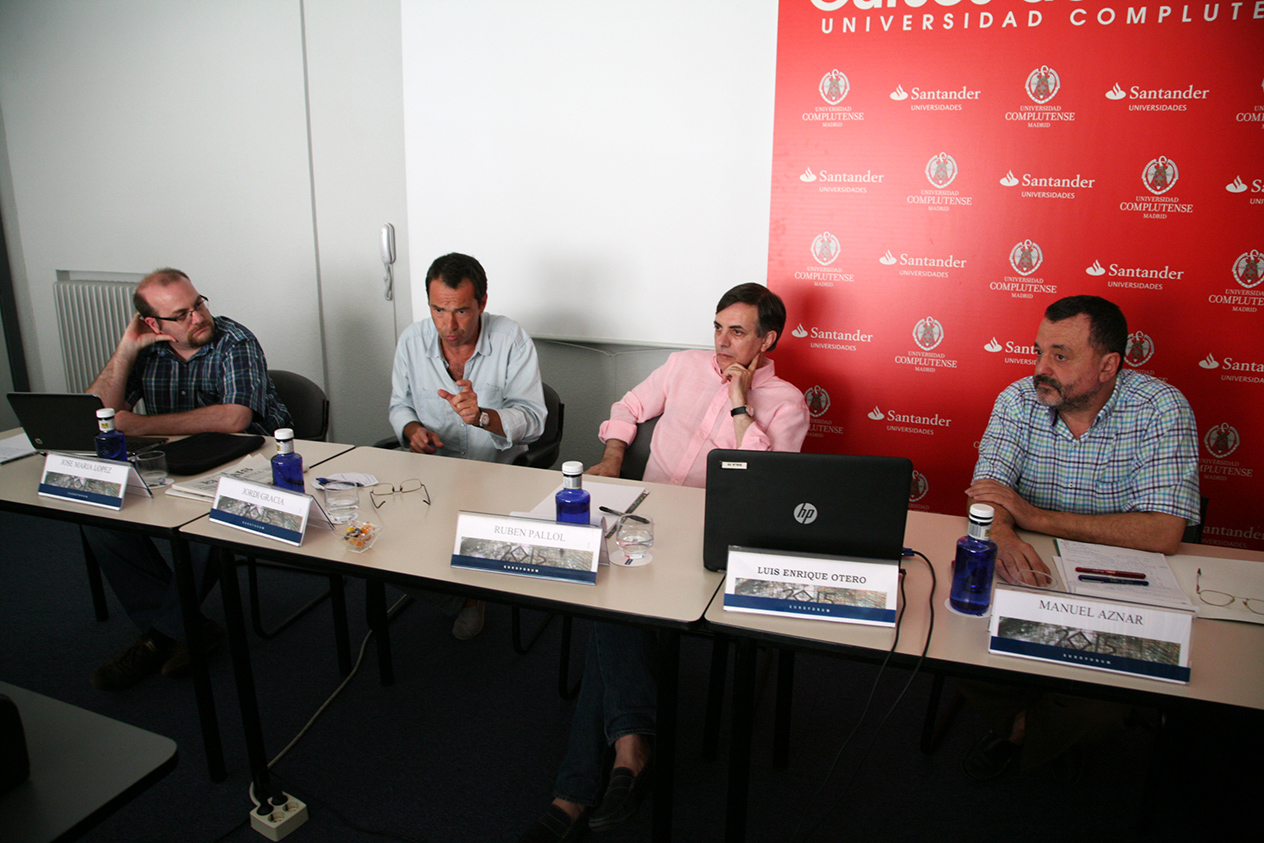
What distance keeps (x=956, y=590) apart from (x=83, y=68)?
4651mm

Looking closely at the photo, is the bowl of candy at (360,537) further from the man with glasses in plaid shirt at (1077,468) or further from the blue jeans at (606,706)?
the man with glasses in plaid shirt at (1077,468)

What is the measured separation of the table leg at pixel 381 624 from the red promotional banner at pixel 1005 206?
173 centimetres

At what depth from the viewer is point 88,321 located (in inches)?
157

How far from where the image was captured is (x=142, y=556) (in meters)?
2.23

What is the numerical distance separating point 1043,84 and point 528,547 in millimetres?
2291

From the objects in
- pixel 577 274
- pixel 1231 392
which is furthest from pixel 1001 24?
pixel 577 274

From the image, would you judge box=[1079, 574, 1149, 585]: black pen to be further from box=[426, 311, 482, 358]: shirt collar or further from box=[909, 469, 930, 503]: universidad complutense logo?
box=[426, 311, 482, 358]: shirt collar

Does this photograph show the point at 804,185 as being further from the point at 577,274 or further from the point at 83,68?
the point at 83,68

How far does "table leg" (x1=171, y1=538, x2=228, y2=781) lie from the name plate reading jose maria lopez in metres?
0.74

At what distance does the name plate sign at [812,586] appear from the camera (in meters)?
1.26

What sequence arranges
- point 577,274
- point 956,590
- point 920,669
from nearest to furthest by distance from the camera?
point 920,669, point 956,590, point 577,274

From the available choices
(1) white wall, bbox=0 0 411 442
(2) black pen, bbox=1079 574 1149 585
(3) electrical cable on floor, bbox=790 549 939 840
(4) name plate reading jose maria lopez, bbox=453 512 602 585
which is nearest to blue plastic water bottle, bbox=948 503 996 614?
(3) electrical cable on floor, bbox=790 549 939 840

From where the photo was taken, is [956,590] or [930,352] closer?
[956,590]

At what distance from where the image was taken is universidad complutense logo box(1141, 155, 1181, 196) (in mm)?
2393
